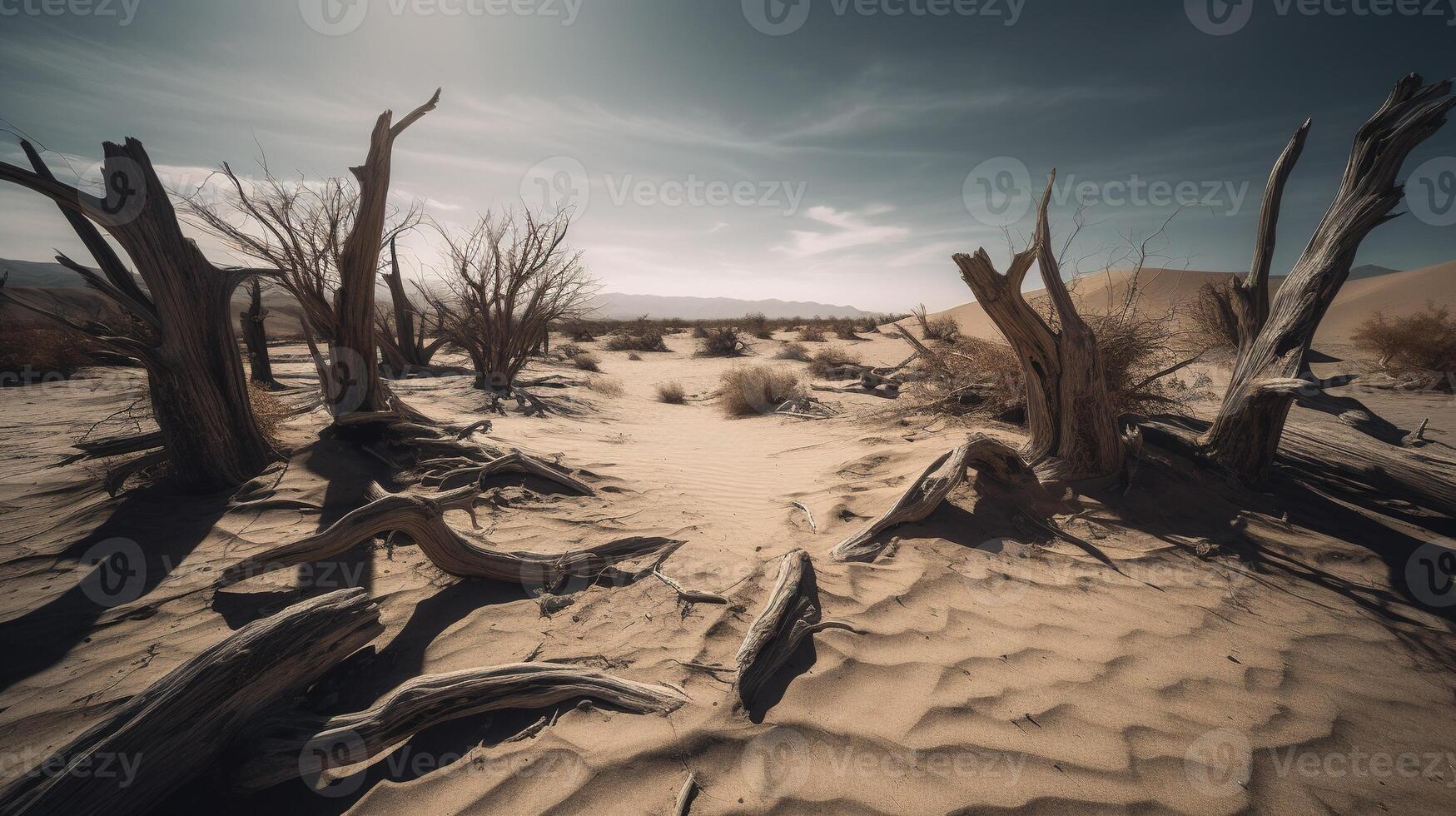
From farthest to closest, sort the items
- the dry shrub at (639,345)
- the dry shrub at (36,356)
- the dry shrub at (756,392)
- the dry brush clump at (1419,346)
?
the dry shrub at (639,345) → the dry brush clump at (1419,346) → the dry shrub at (756,392) → the dry shrub at (36,356)

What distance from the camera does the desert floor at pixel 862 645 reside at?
4.86 ft

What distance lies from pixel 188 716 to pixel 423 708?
592mm

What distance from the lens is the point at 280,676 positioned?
161cm

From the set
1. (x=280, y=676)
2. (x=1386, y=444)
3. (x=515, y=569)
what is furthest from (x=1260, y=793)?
(x=1386, y=444)

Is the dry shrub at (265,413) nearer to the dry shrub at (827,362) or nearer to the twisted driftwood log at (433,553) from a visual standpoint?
the twisted driftwood log at (433,553)

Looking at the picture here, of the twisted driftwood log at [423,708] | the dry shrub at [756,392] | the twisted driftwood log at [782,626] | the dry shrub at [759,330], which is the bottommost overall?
the twisted driftwood log at [423,708]

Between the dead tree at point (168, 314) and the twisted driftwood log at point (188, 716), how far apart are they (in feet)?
7.67

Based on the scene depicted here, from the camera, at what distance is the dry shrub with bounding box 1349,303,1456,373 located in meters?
8.78

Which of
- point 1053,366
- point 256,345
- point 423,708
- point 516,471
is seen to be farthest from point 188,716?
point 256,345

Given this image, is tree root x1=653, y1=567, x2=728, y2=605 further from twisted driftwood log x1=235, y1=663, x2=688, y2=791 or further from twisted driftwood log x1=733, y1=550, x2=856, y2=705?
twisted driftwood log x1=235, y1=663, x2=688, y2=791

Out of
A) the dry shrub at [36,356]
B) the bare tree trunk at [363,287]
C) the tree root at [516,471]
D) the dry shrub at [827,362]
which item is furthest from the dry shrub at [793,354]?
the dry shrub at [36,356]

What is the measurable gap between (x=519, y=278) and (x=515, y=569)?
22.1ft

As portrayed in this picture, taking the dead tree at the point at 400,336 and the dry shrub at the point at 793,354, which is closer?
the dead tree at the point at 400,336

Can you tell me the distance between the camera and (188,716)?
55.2 inches
